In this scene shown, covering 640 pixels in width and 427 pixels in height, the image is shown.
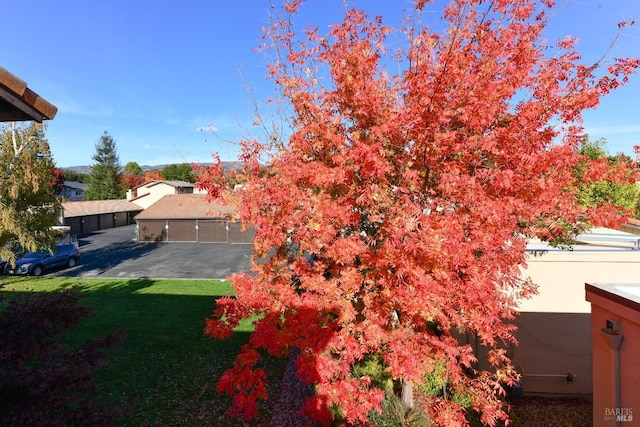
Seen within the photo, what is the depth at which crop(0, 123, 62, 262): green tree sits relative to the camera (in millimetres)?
13875

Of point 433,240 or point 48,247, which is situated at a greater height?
point 433,240

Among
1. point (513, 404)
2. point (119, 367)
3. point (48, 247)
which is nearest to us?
point (513, 404)

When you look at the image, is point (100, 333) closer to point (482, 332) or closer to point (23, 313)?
point (23, 313)

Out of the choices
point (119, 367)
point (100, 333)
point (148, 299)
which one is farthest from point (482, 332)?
point (148, 299)

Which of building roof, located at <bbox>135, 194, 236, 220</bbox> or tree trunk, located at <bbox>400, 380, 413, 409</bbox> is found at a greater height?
building roof, located at <bbox>135, 194, 236, 220</bbox>

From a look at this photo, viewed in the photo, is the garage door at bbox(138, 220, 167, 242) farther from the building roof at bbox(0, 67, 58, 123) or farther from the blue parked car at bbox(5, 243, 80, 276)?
the building roof at bbox(0, 67, 58, 123)

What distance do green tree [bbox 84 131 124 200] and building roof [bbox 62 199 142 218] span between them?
45.4ft

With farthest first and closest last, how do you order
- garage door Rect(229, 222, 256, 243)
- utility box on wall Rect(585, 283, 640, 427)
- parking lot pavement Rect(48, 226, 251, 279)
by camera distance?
garage door Rect(229, 222, 256, 243) → parking lot pavement Rect(48, 226, 251, 279) → utility box on wall Rect(585, 283, 640, 427)

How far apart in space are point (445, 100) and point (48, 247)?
64.8 feet

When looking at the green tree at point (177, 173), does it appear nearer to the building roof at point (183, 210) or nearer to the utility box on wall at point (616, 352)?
the building roof at point (183, 210)

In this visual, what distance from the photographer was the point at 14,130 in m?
14.0

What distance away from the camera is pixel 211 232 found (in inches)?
1221

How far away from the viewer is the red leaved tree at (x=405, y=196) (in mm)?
5039

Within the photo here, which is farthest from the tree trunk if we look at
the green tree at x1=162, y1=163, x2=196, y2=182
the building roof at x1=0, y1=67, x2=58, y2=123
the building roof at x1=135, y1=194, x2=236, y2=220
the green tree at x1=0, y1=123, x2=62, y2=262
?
the green tree at x1=162, y1=163, x2=196, y2=182
